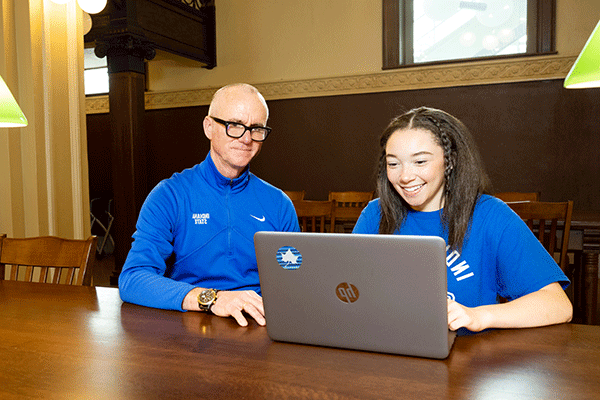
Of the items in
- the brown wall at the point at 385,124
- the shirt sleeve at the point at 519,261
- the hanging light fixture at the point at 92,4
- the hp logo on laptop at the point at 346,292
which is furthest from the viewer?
the brown wall at the point at 385,124

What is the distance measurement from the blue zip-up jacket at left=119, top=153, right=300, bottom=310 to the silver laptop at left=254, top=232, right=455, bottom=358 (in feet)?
2.46

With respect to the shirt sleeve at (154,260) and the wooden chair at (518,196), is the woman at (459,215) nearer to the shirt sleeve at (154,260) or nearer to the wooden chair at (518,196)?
the shirt sleeve at (154,260)

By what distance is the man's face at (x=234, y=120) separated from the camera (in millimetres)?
1762

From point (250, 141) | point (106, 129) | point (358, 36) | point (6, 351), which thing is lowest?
point (6, 351)

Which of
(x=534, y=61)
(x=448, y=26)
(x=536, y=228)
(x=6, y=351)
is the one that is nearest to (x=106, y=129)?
(x=448, y=26)

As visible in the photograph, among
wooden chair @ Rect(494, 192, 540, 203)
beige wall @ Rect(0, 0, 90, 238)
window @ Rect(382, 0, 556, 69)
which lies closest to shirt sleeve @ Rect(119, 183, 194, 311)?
beige wall @ Rect(0, 0, 90, 238)

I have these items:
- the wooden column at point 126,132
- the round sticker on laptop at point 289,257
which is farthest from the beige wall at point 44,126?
the round sticker on laptop at point 289,257

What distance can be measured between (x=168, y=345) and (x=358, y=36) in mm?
5262

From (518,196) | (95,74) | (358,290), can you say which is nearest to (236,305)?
(358,290)

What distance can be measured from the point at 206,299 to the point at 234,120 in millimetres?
717

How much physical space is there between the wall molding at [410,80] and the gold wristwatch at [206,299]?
15.5ft

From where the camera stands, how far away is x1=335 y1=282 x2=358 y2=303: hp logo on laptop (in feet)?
3.10

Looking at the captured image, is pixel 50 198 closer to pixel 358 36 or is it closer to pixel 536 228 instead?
pixel 536 228

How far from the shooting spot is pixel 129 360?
99cm
